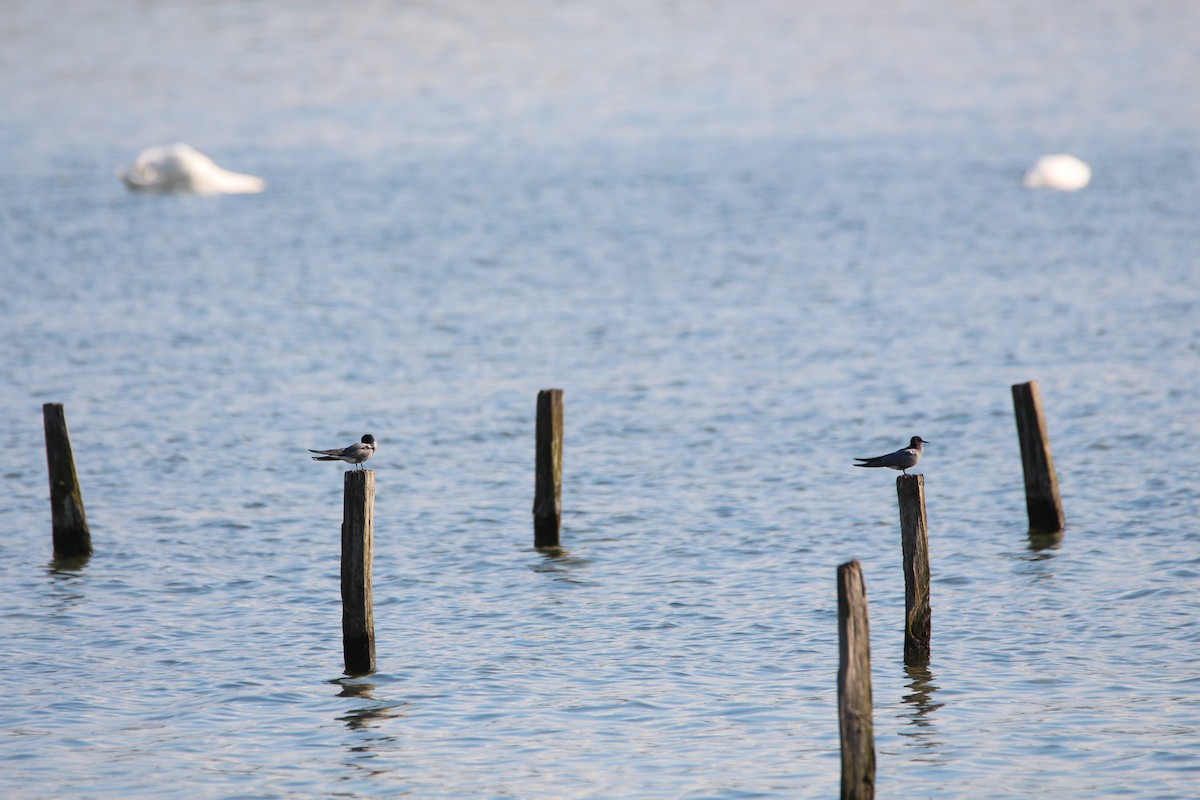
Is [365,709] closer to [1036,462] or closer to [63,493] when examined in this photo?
[63,493]

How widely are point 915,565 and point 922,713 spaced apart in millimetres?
1324

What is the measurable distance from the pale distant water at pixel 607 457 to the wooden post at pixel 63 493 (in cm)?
48

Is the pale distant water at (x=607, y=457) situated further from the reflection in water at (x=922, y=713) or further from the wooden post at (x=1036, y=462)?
the wooden post at (x=1036, y=462)

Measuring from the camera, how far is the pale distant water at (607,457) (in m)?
13.3

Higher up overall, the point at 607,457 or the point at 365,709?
the point at 607,457

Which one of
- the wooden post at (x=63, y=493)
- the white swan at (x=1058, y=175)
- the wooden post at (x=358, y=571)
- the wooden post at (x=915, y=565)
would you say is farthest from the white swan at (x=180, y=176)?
the wooden post at (x=915, y=565)

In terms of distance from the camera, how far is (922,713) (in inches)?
531

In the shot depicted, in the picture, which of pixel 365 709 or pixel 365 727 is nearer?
pixel 365 727

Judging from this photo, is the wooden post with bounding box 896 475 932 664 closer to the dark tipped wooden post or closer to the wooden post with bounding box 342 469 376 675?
the wooden post with bounding box 342 469 376 675

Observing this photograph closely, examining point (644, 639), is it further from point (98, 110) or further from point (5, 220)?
point (98, 110)

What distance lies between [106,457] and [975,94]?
218ft

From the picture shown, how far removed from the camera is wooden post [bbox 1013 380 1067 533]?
1806 cm

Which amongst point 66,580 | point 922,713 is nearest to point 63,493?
point 66,580

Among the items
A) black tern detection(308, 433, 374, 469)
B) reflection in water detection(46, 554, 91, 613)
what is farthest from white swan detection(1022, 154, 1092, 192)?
black tern detection(308, 433, 374, 469)
